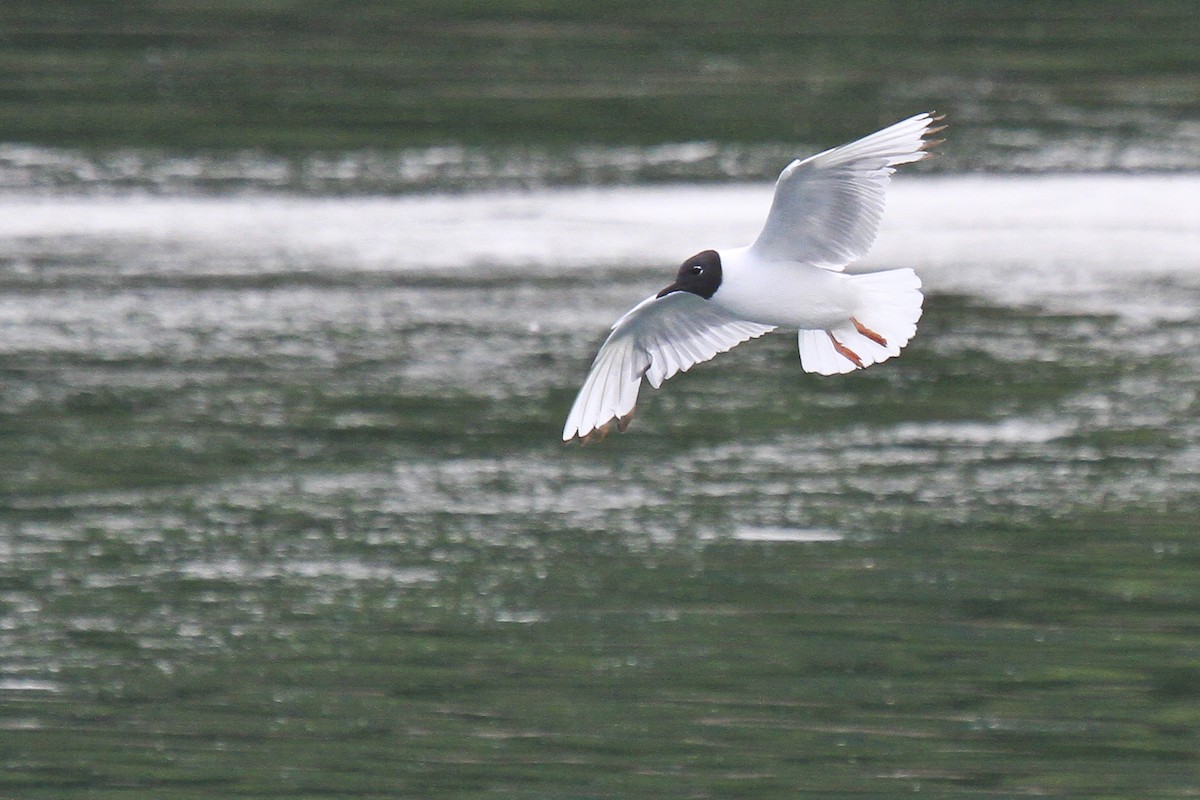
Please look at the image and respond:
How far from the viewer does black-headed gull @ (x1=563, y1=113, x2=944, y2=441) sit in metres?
10.7

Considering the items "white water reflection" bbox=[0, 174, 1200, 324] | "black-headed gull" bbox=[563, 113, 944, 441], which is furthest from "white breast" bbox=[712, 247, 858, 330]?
"white water reflection" bbox=[0, 174, 1200, 324]

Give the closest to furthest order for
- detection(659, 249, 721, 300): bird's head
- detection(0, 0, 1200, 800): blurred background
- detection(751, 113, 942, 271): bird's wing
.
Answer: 1. detection(751, 113, 942, 271): bird's wing
2. detection(659, 249, 721, 300): bird's head
3. detection(0, 0, 1200, 800): blurred background

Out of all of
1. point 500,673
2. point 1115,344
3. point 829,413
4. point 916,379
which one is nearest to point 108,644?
point 500,673

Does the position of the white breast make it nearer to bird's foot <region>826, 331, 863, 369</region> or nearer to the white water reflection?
bird's foot <region>826, 331, 863, 369</region>

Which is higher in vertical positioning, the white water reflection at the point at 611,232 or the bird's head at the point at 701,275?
the bird's head at the point at 701,275

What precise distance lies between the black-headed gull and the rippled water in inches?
→ 74.1

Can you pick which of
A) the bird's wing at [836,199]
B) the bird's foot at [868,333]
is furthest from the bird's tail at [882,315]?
the bird's wing at [836,199]

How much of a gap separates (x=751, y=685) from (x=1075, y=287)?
31.4ft

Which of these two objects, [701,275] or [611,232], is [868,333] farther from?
[611,232]

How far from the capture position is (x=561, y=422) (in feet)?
58.6

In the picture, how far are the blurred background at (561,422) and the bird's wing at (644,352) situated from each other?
172 cm

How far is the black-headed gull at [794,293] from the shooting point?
10695 millimetres

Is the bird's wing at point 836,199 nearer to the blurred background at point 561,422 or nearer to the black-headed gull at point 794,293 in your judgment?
the black-headed gull at point 794,293

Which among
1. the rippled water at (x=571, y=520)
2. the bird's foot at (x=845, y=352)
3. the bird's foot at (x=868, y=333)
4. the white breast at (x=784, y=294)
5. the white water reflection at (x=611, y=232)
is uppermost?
the white breast at (x=784, y=294)
